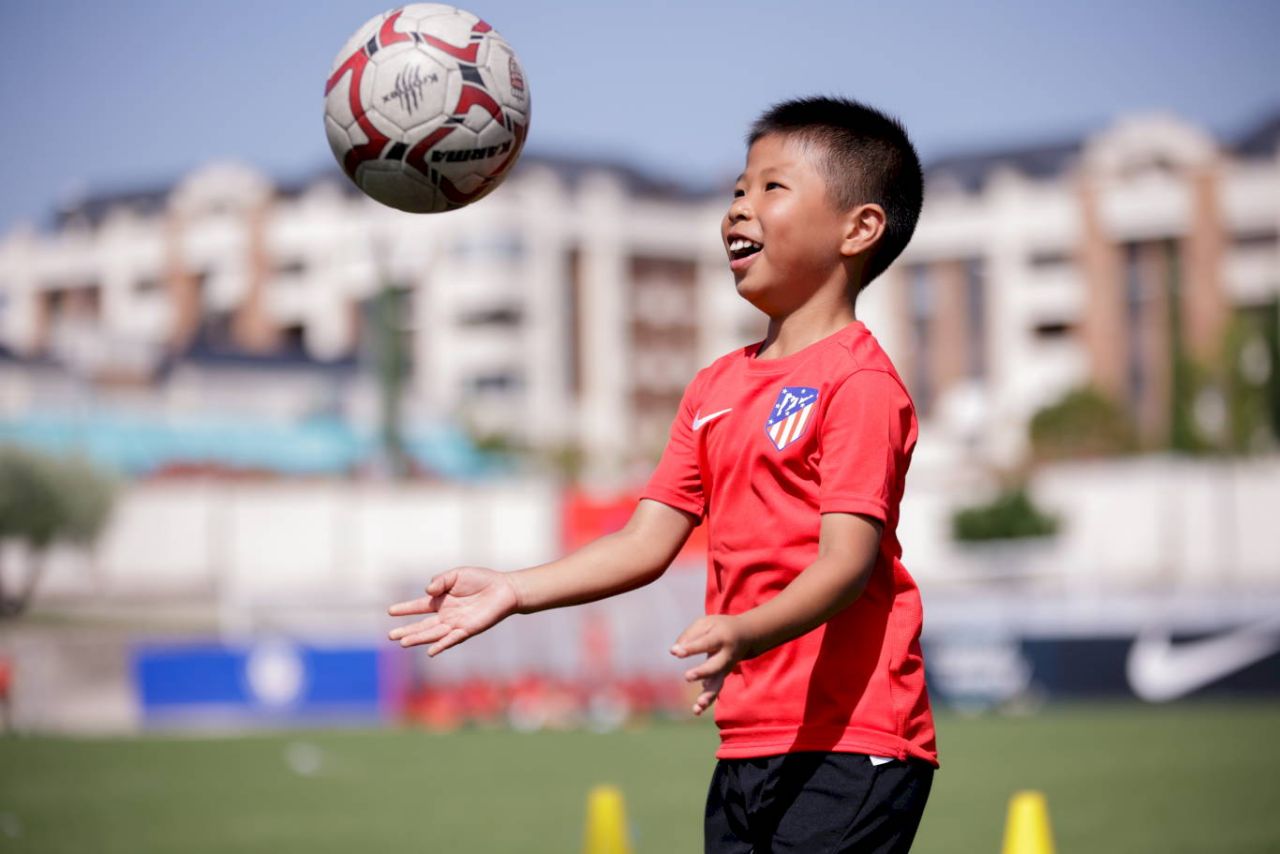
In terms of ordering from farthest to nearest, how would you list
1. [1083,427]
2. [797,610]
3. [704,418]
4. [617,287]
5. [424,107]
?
[617,287] < [1083,427] < [424,107] < [704,418] < [797,610]

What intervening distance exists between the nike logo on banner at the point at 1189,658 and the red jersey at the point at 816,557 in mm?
17194

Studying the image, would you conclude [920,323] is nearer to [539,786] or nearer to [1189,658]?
[1189,658]

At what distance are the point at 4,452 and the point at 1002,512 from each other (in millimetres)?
25233

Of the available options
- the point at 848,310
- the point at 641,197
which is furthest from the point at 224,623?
the point at 641,197

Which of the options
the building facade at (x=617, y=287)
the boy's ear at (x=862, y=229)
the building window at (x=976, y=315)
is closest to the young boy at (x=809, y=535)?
the boy's ear at (x=862, y=229)

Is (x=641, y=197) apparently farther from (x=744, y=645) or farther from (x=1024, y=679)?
(x=744, y=645)

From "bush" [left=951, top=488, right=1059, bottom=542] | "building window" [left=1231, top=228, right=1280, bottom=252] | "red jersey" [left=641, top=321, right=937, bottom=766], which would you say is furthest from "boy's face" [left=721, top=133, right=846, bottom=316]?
"building window" [left=1231, top=228, right=1280, bottom=252]

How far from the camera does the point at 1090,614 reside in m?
20.0

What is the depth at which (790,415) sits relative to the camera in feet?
10.7

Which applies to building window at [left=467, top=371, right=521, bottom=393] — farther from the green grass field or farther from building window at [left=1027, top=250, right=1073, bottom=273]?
the green grass field

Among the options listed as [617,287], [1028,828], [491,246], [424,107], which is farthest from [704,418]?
[617,287]

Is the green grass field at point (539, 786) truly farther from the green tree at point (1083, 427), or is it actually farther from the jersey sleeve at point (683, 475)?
the green tree at point (1083, 427)

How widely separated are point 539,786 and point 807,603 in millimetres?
Answer: 10835

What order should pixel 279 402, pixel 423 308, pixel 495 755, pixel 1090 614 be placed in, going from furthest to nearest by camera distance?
pixel 423 308 < pixel 279 402 < pixel 1090 614 < pixel 495 755
